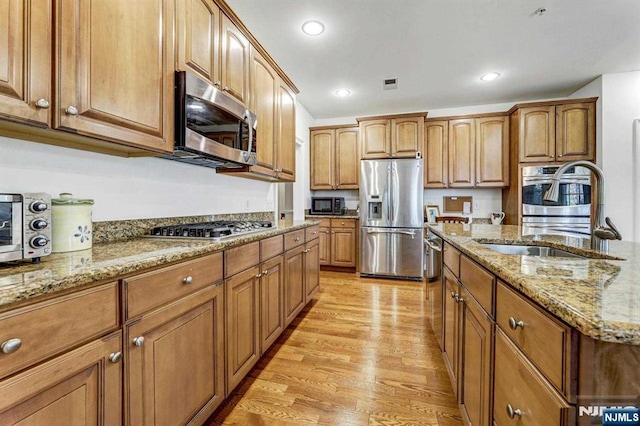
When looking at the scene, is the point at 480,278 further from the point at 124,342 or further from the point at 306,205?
the point at 306,205

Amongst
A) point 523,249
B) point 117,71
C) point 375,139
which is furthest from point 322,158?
point 117,71

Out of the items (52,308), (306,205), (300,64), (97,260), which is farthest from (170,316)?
(306,205)

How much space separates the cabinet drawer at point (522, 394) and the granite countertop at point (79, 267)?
45.6 inches

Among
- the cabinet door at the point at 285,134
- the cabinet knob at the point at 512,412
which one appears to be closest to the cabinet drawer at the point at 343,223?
the cabinet door at the point at 285,134

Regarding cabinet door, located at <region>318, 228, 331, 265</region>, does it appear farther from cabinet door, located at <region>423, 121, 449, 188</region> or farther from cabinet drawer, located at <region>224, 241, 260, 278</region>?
cabinet drawer, located at <region>224, 241, 260, 278</region>

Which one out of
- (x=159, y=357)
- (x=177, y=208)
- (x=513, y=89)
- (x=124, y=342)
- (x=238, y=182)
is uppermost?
(x=513, y=89)

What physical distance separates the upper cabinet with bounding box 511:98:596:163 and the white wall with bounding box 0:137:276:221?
3755 millimetres

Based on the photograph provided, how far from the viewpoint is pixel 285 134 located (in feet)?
9.45

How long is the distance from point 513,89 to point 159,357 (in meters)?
4.65

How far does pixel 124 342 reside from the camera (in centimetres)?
90

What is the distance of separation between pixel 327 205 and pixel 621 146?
367 centimetres

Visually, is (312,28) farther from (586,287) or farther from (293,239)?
(586,287)

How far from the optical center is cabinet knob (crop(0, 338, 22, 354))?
609 millimetres

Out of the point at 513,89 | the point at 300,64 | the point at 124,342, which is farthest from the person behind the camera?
the point at 513,89
